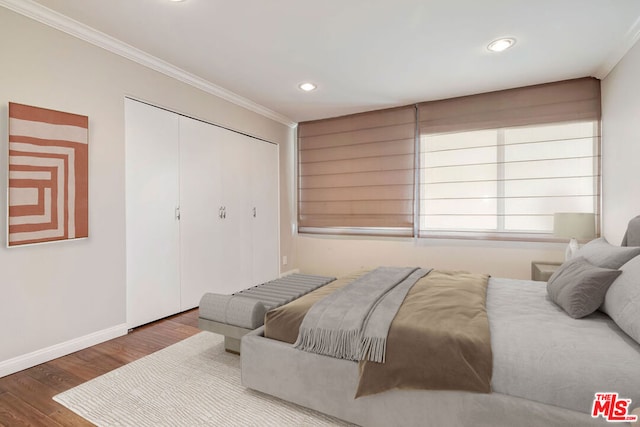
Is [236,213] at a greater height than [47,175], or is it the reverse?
[47,175]

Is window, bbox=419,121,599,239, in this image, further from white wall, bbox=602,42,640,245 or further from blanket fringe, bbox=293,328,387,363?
blanket fringe, bbox=293,328,387,363

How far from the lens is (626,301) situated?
1.45 metres

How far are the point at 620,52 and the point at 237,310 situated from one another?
389 cm

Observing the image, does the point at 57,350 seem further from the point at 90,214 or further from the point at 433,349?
the point at 433,349

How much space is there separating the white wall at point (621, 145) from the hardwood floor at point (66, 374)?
402 cm

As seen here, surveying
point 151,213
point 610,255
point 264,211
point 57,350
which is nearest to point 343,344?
point 610,255

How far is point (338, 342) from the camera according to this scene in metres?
1.62

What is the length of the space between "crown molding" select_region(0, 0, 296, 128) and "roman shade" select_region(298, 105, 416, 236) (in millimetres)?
1416

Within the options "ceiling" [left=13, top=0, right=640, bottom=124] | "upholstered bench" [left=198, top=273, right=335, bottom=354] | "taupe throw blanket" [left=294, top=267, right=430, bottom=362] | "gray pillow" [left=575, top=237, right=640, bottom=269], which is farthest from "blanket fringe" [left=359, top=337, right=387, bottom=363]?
"ceiling" [left=13, top=0, right=640, bottom=124]

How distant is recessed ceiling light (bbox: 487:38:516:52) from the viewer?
Result: 103 inches

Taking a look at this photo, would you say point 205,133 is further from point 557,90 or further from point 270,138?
point 557,90

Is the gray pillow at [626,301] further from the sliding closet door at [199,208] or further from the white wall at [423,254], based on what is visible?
the sliding closet door at [199,208]

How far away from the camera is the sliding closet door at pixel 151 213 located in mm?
2871

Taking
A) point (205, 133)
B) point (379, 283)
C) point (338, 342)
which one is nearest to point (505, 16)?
point (379, 283)
